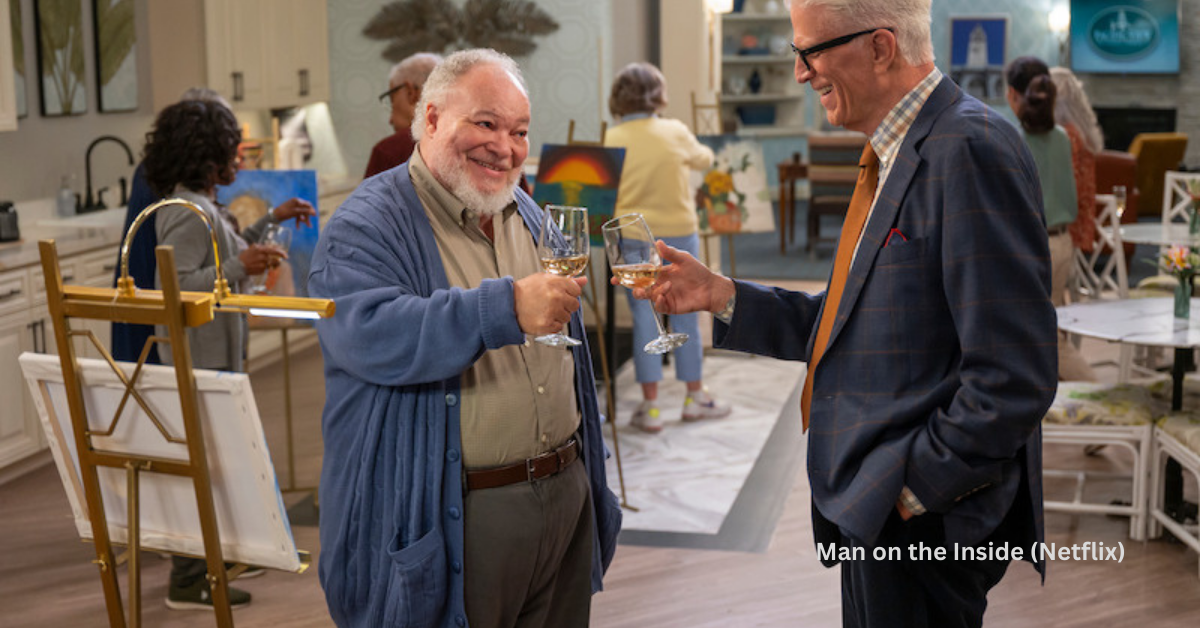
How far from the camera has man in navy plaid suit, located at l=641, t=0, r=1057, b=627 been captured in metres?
1.73

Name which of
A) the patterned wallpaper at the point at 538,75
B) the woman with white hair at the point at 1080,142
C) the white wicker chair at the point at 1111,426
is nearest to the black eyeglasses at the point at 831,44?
the white wicker chair at the point at 1111,426

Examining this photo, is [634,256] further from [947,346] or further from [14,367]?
[14,367]

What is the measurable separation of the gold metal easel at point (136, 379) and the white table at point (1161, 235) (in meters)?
5.06

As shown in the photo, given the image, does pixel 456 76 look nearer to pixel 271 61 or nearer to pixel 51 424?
pixel 51 424

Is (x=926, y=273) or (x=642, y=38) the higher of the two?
(x=642, y=38)

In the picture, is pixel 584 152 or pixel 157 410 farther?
pixel 584 152

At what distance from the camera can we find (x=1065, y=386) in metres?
4.62

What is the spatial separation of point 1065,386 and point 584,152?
2031 mm

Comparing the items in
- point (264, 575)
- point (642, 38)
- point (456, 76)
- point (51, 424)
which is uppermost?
point (642, 38)

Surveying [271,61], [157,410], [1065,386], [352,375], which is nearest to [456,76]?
[352,375]

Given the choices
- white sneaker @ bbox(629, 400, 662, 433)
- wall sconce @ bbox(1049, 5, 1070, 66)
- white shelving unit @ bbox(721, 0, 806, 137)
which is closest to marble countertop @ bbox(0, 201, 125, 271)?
white sneaker @ bbox(629, 400, 662, 433)

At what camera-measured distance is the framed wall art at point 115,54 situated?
6434mm

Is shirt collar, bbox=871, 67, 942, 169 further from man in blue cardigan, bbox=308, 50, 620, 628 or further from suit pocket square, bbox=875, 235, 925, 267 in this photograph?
man in blue cardigan, bbox=308, 50, 620, 628

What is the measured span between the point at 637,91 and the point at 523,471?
3817mm
